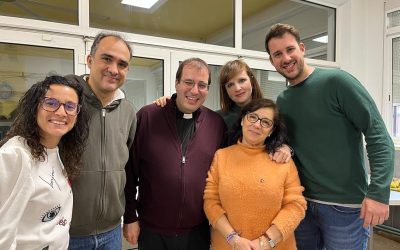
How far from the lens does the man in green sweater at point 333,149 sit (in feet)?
4.90

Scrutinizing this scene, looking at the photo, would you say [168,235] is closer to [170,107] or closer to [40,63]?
[170,107]

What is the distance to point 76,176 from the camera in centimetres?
143

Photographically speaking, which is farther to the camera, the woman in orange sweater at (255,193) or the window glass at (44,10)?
the window glass at (44,10)

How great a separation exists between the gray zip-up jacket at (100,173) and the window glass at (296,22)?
107 inches

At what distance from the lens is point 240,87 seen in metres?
1.95

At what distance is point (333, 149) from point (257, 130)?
1.36ft

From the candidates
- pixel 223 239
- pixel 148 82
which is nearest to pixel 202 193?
→ pixel 223 239

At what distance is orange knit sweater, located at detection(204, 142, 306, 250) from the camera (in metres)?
1.50

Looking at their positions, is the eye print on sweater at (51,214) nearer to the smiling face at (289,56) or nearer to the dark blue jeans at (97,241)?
the dark blue jeans at (97,241)

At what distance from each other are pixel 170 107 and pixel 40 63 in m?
1.54

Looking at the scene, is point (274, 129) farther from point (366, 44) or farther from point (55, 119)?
point (366, 44)

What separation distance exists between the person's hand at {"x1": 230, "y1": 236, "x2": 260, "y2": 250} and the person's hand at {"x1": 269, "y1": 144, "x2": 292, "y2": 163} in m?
0.43

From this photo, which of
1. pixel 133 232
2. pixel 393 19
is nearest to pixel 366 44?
pixel 393 19

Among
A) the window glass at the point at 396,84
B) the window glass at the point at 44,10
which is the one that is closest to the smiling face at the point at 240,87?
the window glass at the point at 44,10
